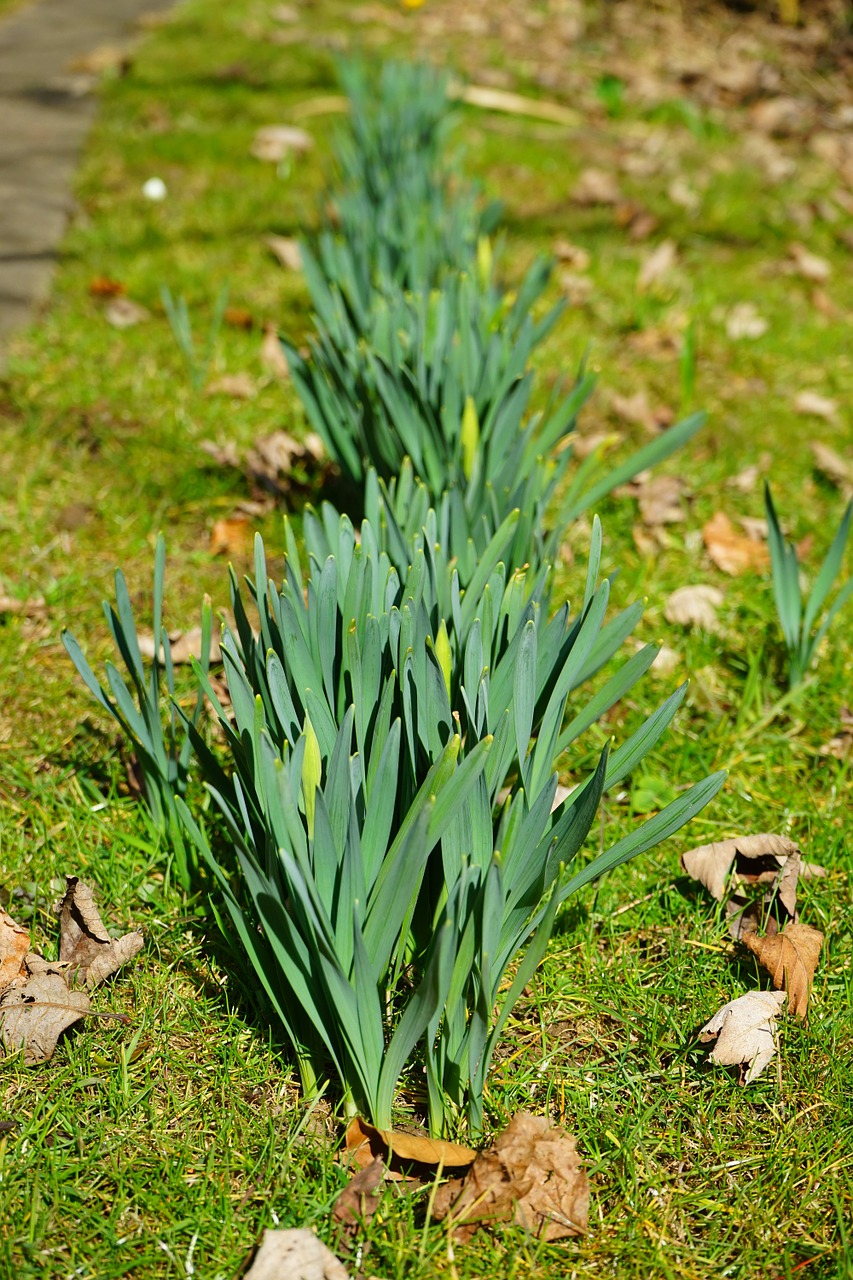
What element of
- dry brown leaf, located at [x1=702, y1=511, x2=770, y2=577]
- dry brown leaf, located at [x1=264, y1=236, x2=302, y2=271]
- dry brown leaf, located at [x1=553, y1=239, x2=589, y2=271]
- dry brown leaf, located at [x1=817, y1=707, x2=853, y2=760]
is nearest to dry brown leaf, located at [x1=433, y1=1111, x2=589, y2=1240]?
dry brown leaf, located at [x1=817, y1=707, x2=853, y2=760]

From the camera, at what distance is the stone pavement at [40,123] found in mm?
3293

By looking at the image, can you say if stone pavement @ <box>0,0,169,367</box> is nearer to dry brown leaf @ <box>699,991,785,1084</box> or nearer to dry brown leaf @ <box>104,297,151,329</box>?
dry brown leaf @ <box>104,297,151,329</box>

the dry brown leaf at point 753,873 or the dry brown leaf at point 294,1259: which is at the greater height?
the dry brown leaf at point 294,1259

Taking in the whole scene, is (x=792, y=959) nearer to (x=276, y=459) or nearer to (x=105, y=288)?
(x=276, y=459)

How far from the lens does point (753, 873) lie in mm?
1580

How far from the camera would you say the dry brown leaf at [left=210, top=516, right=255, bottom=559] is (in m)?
2.21

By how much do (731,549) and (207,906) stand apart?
1.45 meters

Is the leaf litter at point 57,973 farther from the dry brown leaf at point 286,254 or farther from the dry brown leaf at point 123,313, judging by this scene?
the dry brown leaf at point 286,254

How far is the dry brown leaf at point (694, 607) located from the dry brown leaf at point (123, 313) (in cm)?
176

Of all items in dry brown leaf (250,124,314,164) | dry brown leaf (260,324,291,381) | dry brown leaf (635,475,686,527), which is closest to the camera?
dry brown leaf (635,475,686,527)

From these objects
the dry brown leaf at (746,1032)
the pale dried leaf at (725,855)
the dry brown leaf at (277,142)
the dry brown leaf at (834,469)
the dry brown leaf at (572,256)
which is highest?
the dry brown leaf at (277,142)

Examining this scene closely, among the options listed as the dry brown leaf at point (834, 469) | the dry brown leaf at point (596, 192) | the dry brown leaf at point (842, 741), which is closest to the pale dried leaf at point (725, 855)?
the dry brown leaf at point (842, 741)

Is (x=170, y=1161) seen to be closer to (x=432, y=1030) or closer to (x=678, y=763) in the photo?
(x=432, y=1030)

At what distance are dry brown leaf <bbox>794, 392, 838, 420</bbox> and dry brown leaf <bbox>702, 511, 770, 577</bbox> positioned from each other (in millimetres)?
730
